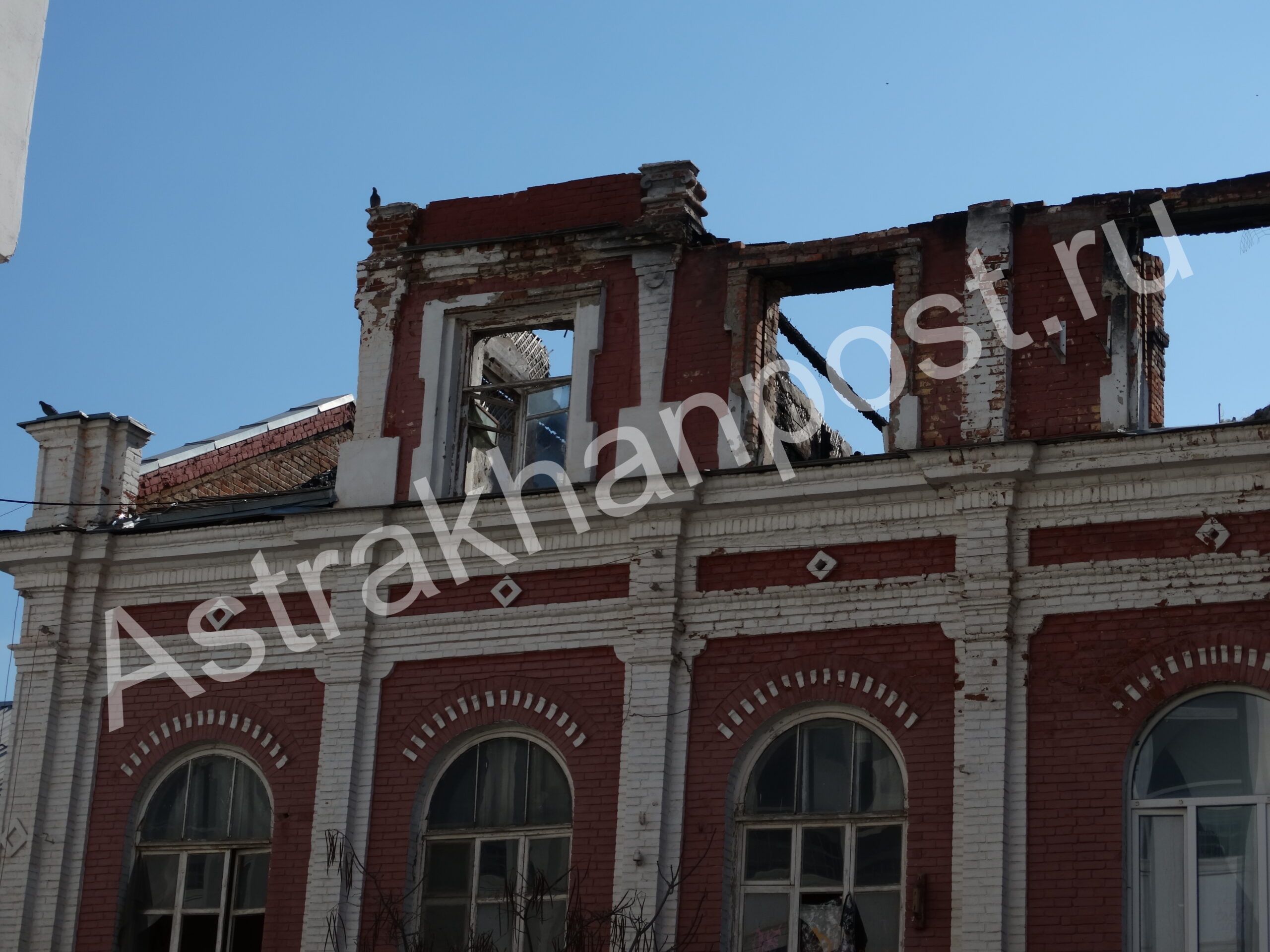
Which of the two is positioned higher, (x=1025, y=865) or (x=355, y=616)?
(x=355, y=616)

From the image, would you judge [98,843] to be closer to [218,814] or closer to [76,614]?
[218,814]

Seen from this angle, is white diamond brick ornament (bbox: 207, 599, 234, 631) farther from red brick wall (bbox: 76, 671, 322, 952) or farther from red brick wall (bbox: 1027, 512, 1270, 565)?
red brick wall (bbox: 1027, 512, 1270, 565)

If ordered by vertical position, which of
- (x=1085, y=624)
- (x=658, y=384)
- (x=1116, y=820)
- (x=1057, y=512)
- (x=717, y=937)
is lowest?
(x=717, y=937)

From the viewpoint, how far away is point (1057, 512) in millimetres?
12875

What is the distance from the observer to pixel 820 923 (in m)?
12.7

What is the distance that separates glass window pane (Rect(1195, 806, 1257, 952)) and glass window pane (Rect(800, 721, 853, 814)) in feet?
8.28

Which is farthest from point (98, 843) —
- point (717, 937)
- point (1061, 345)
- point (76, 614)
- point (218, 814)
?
point (1061, 345)

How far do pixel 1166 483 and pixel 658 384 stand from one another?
4174mm

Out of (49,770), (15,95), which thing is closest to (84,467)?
(49,770)

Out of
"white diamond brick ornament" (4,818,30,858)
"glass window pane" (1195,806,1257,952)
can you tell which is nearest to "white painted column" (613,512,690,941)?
Result: "glass window pane" (1195,806,1257,952)

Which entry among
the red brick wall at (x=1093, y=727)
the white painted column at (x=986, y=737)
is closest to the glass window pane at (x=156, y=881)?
the white painted column at (x=986, y=737)

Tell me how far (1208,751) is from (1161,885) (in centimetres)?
98

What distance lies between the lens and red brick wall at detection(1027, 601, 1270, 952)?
39.0ft

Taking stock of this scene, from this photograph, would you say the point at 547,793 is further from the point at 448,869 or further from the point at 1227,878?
the point at 1227,878
